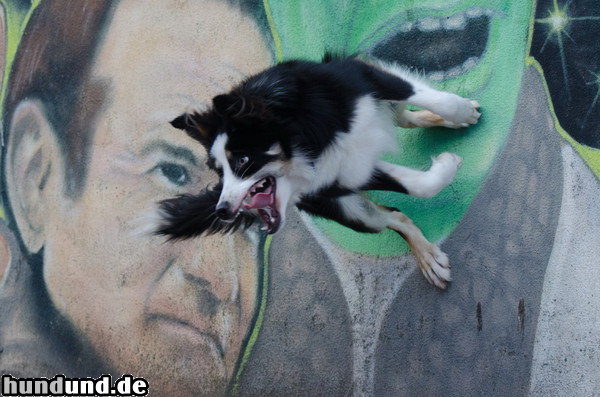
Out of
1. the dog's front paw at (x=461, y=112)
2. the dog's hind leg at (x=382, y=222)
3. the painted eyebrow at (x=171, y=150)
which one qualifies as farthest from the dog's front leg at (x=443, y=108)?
the painted eyebrow at (x=171, y=150)

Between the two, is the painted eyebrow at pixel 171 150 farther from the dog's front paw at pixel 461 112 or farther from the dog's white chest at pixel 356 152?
the dog's front paw at pixel 461 112

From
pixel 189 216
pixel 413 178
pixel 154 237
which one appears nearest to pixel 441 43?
pixel 413 178

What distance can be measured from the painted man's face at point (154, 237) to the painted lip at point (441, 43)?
0.78 meters

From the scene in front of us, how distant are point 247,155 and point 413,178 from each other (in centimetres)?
73

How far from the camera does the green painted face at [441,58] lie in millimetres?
3115

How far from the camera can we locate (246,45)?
3848 millimetres

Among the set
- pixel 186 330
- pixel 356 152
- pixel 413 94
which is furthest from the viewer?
pixel 186 330

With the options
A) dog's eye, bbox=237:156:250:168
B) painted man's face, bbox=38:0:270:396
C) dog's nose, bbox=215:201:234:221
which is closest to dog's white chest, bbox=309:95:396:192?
dog's eye, bbox=237:156:250:168

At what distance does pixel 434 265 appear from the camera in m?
3.07

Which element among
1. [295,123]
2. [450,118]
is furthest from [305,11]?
[295,123]

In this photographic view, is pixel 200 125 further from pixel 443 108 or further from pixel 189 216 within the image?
pixel 443 108

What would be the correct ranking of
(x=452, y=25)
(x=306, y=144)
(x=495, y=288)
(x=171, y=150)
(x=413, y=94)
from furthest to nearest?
(x=171, y=150) → (x=452, y=25) → (x=495, y=288) → (x=413, y=94) → (x=306, y=144)

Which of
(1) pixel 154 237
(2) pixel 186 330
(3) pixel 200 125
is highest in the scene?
(3) pixel 200 125

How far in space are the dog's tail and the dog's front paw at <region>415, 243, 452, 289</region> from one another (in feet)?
2.83
